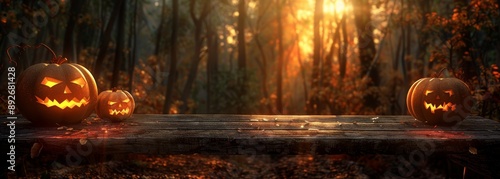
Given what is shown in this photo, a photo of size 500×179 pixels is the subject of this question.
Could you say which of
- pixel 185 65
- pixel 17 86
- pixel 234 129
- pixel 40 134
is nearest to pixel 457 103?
pixel 234 129

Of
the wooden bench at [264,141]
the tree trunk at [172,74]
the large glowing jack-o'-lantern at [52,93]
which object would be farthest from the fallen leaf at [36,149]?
the tree trunk at [172,74]

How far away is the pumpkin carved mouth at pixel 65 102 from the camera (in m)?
3.37

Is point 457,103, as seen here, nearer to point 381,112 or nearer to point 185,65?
point 381,112

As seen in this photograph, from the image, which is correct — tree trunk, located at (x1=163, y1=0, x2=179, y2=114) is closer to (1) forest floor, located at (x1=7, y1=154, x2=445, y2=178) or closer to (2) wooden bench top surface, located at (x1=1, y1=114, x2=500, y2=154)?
(1) forest floor, located at (x1=7, y1=154, x2=445, y2=178)

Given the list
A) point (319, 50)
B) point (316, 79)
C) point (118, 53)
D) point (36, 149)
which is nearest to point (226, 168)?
point (118, 53)

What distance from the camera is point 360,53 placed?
1138cm

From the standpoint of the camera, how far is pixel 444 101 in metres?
3.75

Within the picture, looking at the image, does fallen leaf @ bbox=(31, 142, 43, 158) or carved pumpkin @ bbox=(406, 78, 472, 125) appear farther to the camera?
carved pumpkin @ bbox=(406, 78, 472, 125)

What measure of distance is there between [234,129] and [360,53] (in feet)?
28.7

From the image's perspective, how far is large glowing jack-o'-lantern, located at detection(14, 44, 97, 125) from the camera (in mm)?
3361

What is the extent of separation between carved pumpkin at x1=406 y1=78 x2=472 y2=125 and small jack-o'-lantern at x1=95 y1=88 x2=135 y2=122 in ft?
10.0

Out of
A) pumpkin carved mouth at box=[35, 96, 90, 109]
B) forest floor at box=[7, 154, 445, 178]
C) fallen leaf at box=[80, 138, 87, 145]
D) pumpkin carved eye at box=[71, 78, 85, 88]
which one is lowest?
forest floor at box=[7, 154, 445, 178]

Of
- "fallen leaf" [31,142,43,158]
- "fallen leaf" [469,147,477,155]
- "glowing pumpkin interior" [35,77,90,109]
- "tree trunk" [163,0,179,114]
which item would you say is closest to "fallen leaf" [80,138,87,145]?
"fallen leaf" [31,142,43,158]

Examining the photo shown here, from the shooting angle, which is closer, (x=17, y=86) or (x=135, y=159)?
(x=17, y=86)
